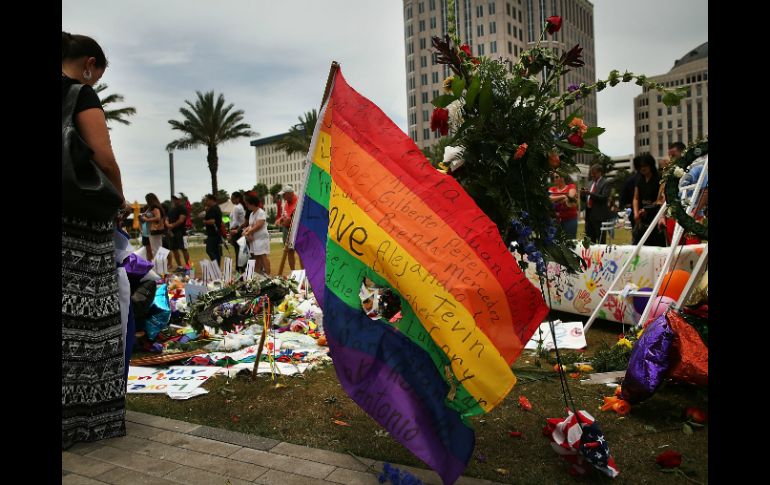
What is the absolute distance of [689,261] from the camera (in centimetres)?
564

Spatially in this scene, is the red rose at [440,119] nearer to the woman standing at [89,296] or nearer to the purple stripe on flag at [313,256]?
the purple stripe on flag at [313,256]

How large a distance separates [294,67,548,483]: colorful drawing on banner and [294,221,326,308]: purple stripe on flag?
17 centimetres

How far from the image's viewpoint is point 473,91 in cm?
317

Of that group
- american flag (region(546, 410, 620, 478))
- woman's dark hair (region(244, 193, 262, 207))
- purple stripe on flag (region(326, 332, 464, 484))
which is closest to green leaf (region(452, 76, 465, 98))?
purple stripe on flag (region(326, 332, 464, 484))

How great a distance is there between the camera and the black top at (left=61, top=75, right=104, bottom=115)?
330 cm

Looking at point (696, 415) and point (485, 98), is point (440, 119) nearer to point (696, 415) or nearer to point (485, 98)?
point (485, 98)

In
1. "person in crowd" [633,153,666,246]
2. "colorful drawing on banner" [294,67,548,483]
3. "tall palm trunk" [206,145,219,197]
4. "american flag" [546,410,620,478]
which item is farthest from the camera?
"tall palm trunk" [206,145,219,197]

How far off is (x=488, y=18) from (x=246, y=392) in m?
101

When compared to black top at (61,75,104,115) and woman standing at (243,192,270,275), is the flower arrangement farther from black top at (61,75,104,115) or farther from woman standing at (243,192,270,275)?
woman standing at (243,192,270,275)

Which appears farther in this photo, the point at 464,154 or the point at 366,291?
the point at 366,291
